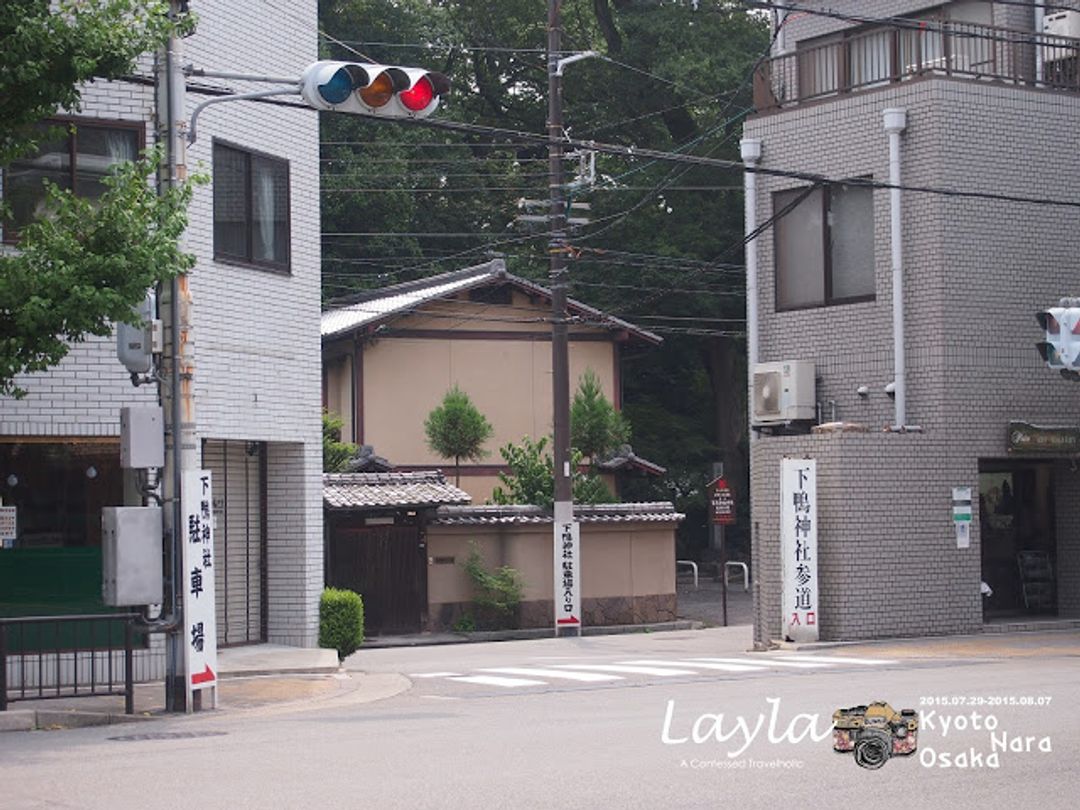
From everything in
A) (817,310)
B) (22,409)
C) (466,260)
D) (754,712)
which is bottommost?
(754,712)

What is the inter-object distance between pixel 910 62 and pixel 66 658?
17021 millimetres

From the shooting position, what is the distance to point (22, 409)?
1931cm

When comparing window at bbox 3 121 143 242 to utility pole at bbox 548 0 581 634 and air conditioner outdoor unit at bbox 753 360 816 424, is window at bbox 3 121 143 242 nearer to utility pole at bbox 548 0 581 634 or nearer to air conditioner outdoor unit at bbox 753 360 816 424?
air conditioner outdoor unit at bbox 753 360 816 424

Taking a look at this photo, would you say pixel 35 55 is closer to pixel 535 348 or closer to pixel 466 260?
pixel 535 348

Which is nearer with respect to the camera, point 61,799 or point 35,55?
point 61,799

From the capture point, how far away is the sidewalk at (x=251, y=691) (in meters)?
16.5

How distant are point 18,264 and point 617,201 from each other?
38.2 meters

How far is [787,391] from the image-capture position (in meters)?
28.1

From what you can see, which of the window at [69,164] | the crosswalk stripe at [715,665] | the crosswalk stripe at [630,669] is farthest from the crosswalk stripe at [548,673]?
the window at [69,164]

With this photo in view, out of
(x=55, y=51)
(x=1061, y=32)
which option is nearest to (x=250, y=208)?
(x=55, y=51)

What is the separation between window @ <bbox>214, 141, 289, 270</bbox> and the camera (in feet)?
71.4

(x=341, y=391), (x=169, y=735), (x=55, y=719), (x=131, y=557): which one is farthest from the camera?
(x=341, y=391)

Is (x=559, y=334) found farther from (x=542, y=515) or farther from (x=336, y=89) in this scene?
(x=336, y=89)

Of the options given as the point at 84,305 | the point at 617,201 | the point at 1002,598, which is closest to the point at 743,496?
the point at 617,201
